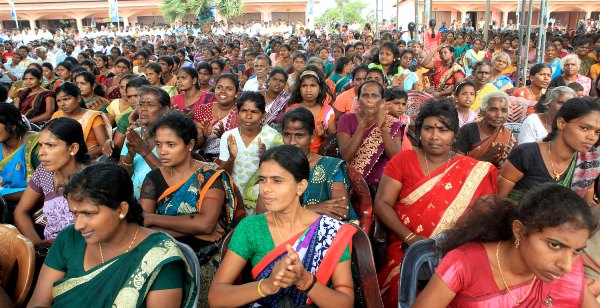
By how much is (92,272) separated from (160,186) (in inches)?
35.8

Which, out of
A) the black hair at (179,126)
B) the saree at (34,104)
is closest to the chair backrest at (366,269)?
the black hair at (179,126)

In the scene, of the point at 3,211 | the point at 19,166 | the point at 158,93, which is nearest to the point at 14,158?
the point at 19,166

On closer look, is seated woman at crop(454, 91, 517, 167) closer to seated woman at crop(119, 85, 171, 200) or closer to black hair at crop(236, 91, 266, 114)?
black hair at crop(236, 91, 266, 114)

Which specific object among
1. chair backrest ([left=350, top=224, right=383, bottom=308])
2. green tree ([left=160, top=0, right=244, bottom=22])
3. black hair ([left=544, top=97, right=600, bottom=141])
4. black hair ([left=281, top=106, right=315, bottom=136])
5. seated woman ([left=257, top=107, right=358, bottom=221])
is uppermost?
green tree ([left=160, top=0, right=244, bottom=22])

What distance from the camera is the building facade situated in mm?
38969

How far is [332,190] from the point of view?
118 inches

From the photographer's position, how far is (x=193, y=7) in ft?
92.8

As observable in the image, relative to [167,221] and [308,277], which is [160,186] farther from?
[308,277]

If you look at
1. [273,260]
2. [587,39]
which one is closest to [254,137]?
[273,260]

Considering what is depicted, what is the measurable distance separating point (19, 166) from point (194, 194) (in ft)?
5.87

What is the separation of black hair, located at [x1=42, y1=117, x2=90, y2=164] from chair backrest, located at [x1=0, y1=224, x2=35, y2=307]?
70 cm

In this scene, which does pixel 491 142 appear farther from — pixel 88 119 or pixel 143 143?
pixel 88 119

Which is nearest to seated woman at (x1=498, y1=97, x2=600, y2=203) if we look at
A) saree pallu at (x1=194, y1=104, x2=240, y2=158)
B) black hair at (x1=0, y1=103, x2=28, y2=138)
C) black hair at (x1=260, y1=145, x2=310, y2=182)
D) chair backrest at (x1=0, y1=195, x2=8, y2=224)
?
black hair at (x1=260, y1=145, x2=310, y2=182)

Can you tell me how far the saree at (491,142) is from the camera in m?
3.93
